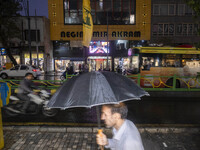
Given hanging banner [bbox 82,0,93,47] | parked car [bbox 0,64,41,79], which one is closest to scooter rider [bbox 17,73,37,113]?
hanging banner [bbox 82,0,93,47]

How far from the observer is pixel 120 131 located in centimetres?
175

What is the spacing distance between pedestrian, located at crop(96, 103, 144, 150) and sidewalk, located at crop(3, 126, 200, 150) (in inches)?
78.6

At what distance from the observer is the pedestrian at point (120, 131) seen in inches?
64.7

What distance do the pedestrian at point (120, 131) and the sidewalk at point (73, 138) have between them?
6.55ft

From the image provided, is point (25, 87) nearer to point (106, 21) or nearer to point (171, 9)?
point (106, 21)

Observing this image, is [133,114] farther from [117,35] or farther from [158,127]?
[117,35]

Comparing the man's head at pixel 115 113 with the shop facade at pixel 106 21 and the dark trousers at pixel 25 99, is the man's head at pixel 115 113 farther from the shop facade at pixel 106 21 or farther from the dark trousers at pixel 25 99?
the shop facade at pixel 106 21

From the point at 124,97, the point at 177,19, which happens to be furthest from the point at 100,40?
the point at 124,97

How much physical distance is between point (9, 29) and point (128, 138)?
81.9ft

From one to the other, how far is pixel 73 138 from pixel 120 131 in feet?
9.54

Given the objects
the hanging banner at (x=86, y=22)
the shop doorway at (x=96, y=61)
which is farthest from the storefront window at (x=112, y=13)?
the hanging banner at (x=86, y=22)

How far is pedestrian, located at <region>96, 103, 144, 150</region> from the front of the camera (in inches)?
64.7

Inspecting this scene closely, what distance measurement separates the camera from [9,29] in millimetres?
21750

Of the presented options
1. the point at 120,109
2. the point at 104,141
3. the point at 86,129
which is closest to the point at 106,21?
the point at 86,129
